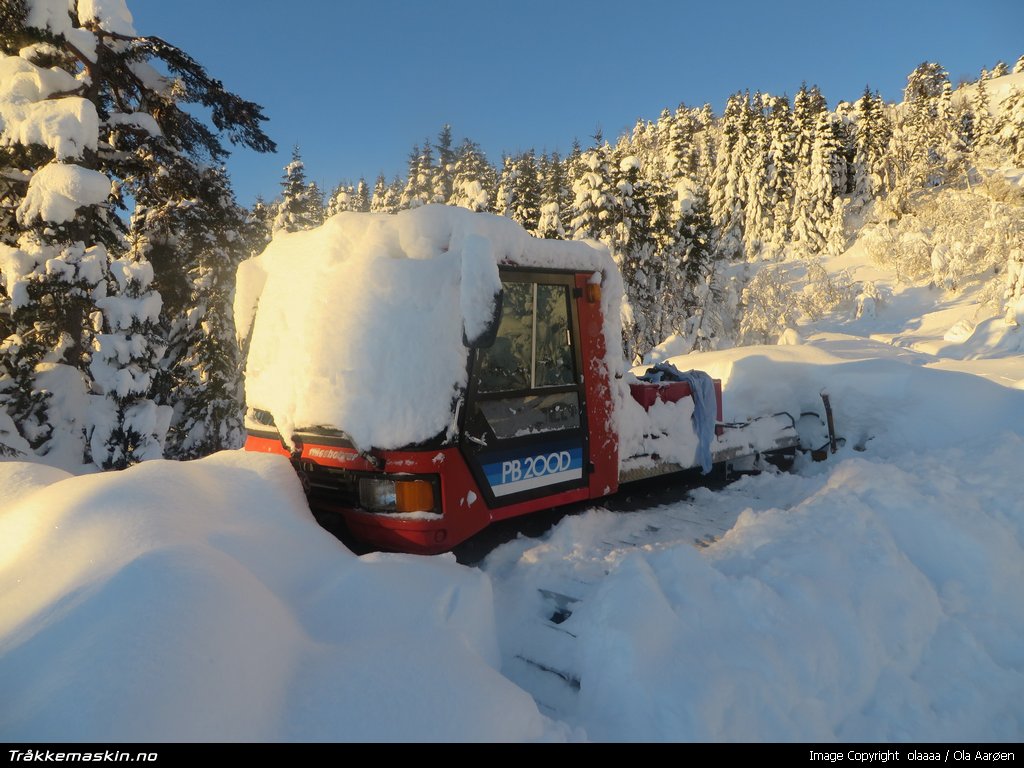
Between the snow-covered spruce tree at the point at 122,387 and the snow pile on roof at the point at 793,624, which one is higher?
the snow-covered spruce tree at the point at 122,387

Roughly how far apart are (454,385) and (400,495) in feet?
2.40

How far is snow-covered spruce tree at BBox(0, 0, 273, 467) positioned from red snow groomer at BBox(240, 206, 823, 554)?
3.13 metres

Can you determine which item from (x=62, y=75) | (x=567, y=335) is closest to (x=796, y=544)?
(x=567, y=335)

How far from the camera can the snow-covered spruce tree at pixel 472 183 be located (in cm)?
3011

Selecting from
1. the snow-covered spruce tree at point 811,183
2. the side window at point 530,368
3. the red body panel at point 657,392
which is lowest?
the red body panel at point 657,392

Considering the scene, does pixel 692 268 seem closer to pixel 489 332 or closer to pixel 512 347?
pixel 512 347

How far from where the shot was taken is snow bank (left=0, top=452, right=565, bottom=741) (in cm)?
173

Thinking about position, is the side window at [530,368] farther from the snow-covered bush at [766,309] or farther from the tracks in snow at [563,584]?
the snow-covered bush at [766,309]

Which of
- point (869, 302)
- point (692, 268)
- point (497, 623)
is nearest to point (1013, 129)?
point (869, 302)

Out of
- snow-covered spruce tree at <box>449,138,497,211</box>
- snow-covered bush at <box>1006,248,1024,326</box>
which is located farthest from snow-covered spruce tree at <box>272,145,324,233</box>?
snow-covered bush at <box>1006,248,1024,326</box>

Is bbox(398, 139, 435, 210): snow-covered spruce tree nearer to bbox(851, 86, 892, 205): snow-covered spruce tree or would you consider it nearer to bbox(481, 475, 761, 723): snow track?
bbox(851, 86, 892, 205): snow-covered spruce tree

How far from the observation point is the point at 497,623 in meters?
3.04

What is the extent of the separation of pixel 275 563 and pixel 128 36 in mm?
7609

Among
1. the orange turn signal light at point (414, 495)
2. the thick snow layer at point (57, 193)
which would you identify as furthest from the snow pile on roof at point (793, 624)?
the thick snow layer at point (57, 193)
